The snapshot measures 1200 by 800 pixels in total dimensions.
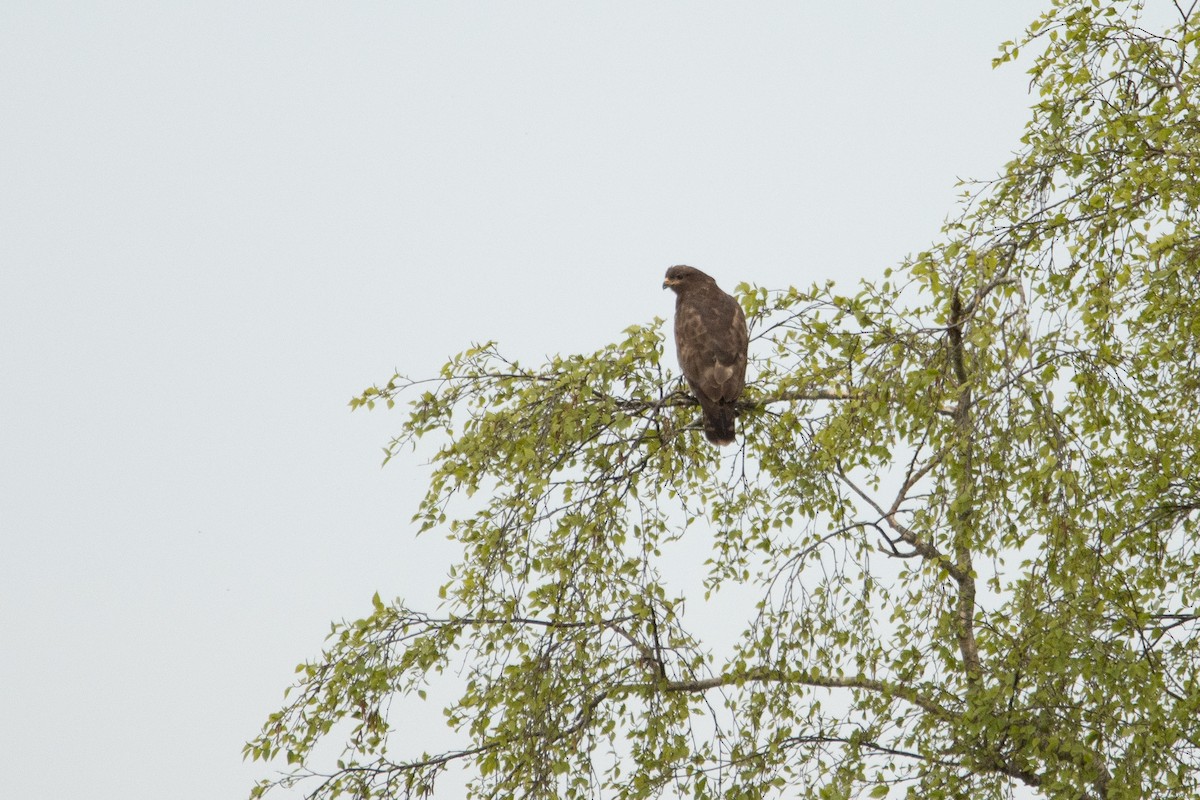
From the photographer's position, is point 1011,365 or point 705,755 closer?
point 1011,365

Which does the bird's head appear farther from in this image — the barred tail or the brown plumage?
the barred tail

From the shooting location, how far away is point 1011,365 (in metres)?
5.83

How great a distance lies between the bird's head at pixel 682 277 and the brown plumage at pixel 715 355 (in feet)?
1.56

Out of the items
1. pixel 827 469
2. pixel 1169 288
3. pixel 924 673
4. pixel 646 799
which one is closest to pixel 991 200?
pixel 1169 288

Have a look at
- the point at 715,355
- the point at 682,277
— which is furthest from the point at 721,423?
the point at 682,277

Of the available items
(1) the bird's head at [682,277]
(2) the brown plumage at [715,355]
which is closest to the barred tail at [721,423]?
(2) the brown plumage at [715,355]

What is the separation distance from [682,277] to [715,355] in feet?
6.19

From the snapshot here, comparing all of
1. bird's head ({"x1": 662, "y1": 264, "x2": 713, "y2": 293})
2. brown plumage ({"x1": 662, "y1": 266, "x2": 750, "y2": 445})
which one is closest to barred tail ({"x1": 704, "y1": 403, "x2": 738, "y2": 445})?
brown plumage ({"x1": 662, "y1": 266, "x2": 750, "y2": 445})

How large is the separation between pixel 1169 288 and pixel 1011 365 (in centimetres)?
196

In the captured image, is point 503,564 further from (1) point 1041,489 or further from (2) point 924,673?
(1) point 1041,489

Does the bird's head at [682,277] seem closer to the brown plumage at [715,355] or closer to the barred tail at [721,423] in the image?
the brown plumage at [715,355]

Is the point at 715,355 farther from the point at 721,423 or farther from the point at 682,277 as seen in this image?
the point at 682,277

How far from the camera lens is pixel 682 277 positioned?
983cm

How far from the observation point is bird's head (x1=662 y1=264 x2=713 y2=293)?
384 inches
